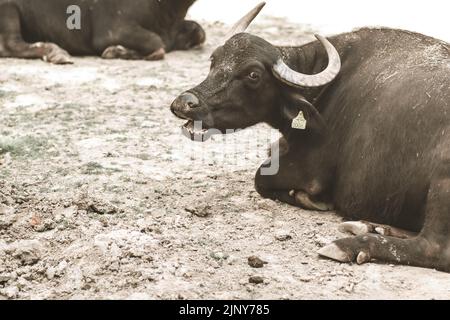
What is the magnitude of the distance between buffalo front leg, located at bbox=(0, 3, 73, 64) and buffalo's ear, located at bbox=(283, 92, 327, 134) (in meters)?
4.72

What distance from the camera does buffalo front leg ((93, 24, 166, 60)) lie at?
10023mm

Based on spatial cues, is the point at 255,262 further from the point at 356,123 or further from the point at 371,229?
the point at 356,123

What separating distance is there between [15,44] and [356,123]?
5.62 metres

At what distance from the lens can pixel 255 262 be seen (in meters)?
4.99

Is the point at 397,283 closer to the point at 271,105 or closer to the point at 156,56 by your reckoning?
the point at 271,105

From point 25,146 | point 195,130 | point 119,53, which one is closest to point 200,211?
point 195,130

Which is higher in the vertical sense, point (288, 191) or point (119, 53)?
point (119, 53)

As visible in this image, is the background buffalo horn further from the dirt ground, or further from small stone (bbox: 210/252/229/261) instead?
small stone (bbox: 210/252/229/261)

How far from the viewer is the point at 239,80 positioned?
578 cm

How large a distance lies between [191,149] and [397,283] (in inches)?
115

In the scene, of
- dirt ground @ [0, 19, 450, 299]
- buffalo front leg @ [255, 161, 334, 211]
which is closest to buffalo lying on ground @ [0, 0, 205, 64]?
dirt ground @ [0, 19, 450, 299]

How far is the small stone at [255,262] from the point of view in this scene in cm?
498

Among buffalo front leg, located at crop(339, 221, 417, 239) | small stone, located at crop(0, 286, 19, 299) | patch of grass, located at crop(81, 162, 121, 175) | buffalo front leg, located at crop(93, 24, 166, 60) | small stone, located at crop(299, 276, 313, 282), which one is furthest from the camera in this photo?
buffalo front leg, located at crop(93, 24, 166, 60)
